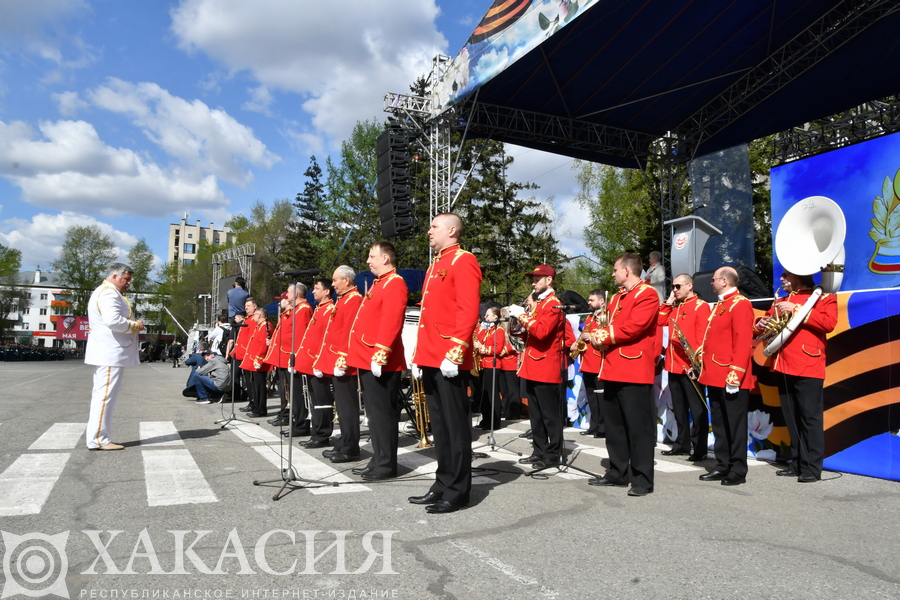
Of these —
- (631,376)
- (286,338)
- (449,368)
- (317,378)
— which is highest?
(286,338)

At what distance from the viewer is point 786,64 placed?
1580cm

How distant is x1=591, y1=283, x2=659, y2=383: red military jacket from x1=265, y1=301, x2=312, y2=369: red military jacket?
3863mm

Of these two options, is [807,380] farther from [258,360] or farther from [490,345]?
[258,360]

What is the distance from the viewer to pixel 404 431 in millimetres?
9047

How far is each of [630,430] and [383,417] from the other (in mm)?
2132

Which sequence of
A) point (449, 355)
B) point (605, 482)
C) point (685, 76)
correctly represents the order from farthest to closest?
point (685, 76) → point (605, 482) → point (449, 355)

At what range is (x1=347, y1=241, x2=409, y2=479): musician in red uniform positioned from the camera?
17.5 feet

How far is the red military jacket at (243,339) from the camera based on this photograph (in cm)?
1110

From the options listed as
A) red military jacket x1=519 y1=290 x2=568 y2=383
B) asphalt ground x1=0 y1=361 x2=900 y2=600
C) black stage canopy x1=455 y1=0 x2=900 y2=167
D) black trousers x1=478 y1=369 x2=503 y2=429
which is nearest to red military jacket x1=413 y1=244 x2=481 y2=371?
asphalt ground x1=0 y1=361 x2=900 y2=600

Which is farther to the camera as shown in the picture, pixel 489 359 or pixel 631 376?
pixel 489 359

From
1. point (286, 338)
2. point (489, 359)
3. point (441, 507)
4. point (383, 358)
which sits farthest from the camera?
point (489, 359)

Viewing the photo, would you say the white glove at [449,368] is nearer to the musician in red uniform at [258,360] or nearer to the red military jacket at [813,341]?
the red military jacket at [813,341]

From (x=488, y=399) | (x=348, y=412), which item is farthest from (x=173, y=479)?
(x=488, y=399)

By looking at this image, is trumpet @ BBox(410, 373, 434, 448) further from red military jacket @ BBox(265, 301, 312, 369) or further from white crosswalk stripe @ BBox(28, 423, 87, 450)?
white crosswalk stripe @ BBox(28, 423, 87, 450)
